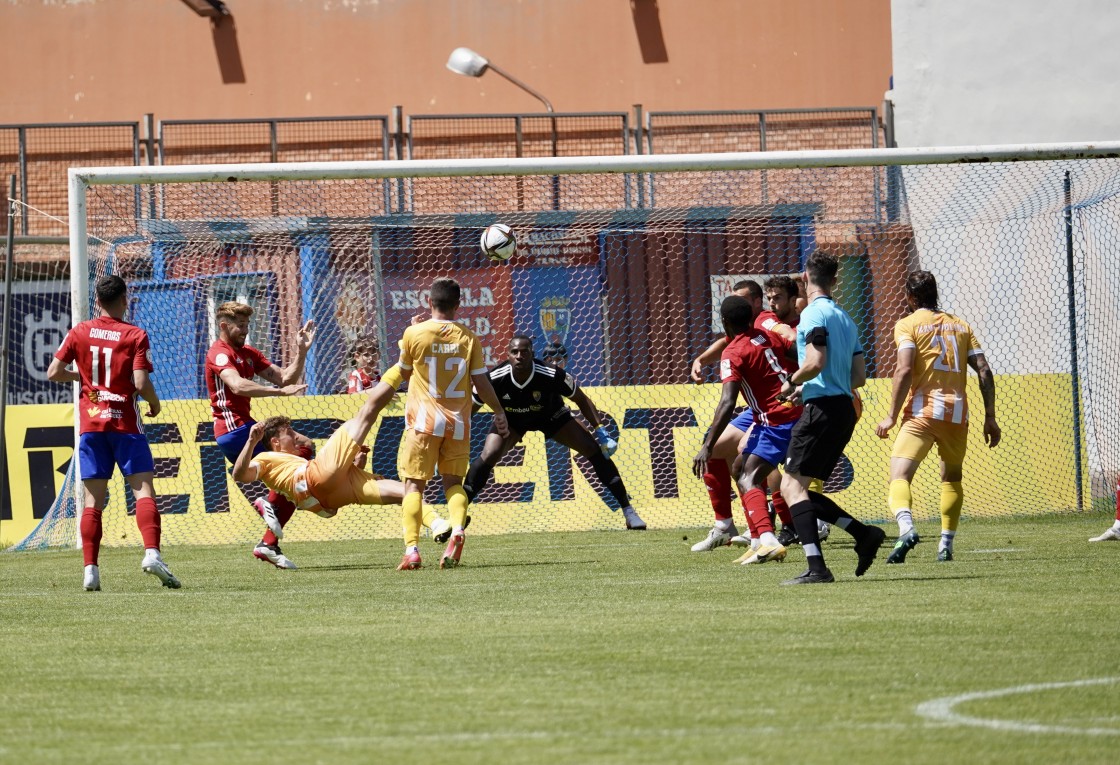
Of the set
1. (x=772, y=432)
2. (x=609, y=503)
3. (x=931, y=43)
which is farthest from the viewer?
(x=931, y=43)

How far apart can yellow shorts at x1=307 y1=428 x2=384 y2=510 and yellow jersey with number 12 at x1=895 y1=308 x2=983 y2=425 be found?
4065 millimetres

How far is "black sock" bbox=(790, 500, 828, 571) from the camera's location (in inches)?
356

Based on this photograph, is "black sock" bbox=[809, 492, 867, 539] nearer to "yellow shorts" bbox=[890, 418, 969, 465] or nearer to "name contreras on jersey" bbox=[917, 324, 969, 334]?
"yellow shorts" bbox=[890, 418, 969, 465]

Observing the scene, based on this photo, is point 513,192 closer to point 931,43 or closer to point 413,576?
point 931,43

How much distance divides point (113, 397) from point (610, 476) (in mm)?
5794

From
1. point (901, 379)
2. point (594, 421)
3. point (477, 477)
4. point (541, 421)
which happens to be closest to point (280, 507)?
point (477, 477)

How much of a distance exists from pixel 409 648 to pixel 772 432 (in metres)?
4.86

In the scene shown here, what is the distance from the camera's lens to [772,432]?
36.2 ft

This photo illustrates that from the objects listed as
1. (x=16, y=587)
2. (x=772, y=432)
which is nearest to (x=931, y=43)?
(x=772, y=432)

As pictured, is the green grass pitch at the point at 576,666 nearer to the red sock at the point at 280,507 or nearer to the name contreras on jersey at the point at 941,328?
the red sock at the point at 280,507

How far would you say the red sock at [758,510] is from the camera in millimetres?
10844

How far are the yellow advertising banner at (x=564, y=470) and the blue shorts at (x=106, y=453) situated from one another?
16.7 ft

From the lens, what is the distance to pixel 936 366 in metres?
10.6

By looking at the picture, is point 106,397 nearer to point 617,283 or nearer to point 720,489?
point 720,489
